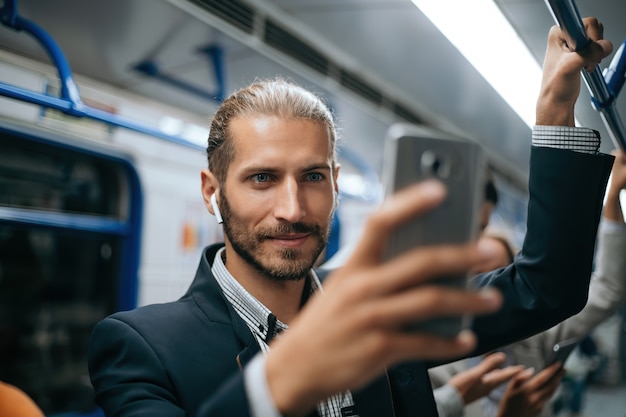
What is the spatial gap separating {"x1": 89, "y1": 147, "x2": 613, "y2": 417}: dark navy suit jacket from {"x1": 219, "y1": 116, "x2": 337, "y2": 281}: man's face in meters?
0.15

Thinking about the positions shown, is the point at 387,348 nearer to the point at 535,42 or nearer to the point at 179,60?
the point at 535,42

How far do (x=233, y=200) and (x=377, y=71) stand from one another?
8.33ft

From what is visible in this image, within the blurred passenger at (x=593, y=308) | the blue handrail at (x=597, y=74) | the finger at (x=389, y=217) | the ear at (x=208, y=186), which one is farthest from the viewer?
the blurred passenger at (x=593, y=308)

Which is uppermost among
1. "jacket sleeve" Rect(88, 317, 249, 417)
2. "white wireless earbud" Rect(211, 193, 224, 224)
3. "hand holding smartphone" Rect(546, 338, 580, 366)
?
"white wireless earbud" Rect(211, 193, 224, 224)

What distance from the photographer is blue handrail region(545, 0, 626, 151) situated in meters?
0.85

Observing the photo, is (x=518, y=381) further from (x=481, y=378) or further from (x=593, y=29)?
(x=593, y=29)

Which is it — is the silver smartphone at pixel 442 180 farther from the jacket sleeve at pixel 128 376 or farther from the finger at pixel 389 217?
the jacket sleeve at pixel 128 376

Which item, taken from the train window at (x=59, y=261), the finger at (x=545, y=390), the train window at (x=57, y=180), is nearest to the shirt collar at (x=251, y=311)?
the finger at (x=545, y=390)

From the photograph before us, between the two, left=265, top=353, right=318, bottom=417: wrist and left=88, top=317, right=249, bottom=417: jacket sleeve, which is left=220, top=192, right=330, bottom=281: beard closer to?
left=88, top=317, right=249, bottom=417: jacket sleeve

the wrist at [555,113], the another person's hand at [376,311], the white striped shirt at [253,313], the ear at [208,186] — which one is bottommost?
the white striped shirt at [253,313]

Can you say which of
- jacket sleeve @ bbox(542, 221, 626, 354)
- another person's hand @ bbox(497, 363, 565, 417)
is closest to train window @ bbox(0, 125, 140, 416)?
another person's hand @ bbox(497, 363, 565, 417)

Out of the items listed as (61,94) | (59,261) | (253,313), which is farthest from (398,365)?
(59,261)

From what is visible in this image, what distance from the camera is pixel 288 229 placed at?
46.0 inches

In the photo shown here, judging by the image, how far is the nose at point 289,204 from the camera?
1132 mm
